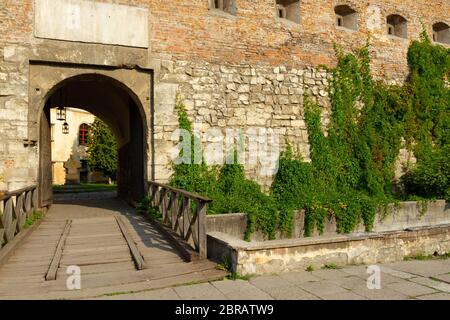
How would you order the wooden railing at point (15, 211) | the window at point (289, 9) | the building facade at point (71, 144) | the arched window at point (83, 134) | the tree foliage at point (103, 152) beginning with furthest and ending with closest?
the arched window at point (83, 134) → the building facade at point (71, 144) → the tree foliage at point (103, 152) → the window at point (289, 9) → the wooden railing at point (15, 211)

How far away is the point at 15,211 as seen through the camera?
5840mm

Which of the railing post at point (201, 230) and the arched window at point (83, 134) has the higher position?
the arched window at point (83, 134)

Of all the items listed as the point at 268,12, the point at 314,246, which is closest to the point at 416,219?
the point at 314,246

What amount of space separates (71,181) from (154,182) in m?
20.4

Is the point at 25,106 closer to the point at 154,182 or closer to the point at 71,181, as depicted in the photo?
A: the point at 154,182

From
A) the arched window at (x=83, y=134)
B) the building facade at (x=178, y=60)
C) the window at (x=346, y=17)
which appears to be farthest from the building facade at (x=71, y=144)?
the window at (x=346, y=17)

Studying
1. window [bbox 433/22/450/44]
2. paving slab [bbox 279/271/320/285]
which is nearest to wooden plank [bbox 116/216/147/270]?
paving slab [bbox 279/271/320/285]

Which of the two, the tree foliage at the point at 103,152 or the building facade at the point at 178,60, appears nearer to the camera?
the building facade at the point at 178,60

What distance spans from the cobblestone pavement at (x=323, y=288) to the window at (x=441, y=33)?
9.92 meters

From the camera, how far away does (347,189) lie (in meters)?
9.48

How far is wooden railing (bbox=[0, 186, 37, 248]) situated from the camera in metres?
5.29

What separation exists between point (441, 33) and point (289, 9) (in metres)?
5.80

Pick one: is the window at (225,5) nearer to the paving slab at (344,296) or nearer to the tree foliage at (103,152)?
the paving slab at (344,296)

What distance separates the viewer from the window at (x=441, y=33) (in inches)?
478
